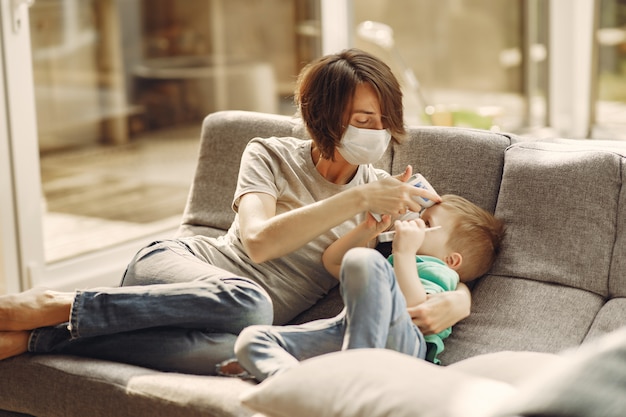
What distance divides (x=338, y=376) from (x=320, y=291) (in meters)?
0.73

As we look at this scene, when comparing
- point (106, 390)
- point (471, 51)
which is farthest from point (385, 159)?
point (471, 51)

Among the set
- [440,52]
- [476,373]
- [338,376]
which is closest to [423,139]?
[476,373]

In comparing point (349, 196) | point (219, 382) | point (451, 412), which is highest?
Result: point (349, 196)

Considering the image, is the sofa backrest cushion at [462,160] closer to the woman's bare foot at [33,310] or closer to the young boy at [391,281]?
the young boy at [391,281]

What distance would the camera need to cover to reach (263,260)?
2.07m

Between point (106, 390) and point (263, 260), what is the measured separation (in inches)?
18.1

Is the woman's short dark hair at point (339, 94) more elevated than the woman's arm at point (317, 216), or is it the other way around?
the woman's short dark hair at point (339, 94)

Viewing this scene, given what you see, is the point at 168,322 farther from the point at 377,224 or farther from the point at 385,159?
the point at 385,159

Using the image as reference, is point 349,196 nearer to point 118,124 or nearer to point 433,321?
point 433,321

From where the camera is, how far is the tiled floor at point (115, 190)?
4.27 m

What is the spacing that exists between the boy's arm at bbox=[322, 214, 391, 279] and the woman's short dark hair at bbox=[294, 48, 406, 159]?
0.20m

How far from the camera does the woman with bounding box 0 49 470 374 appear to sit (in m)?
1.94

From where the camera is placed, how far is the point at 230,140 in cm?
257

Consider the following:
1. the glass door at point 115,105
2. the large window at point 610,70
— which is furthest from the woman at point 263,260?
the large window at point 610,70
